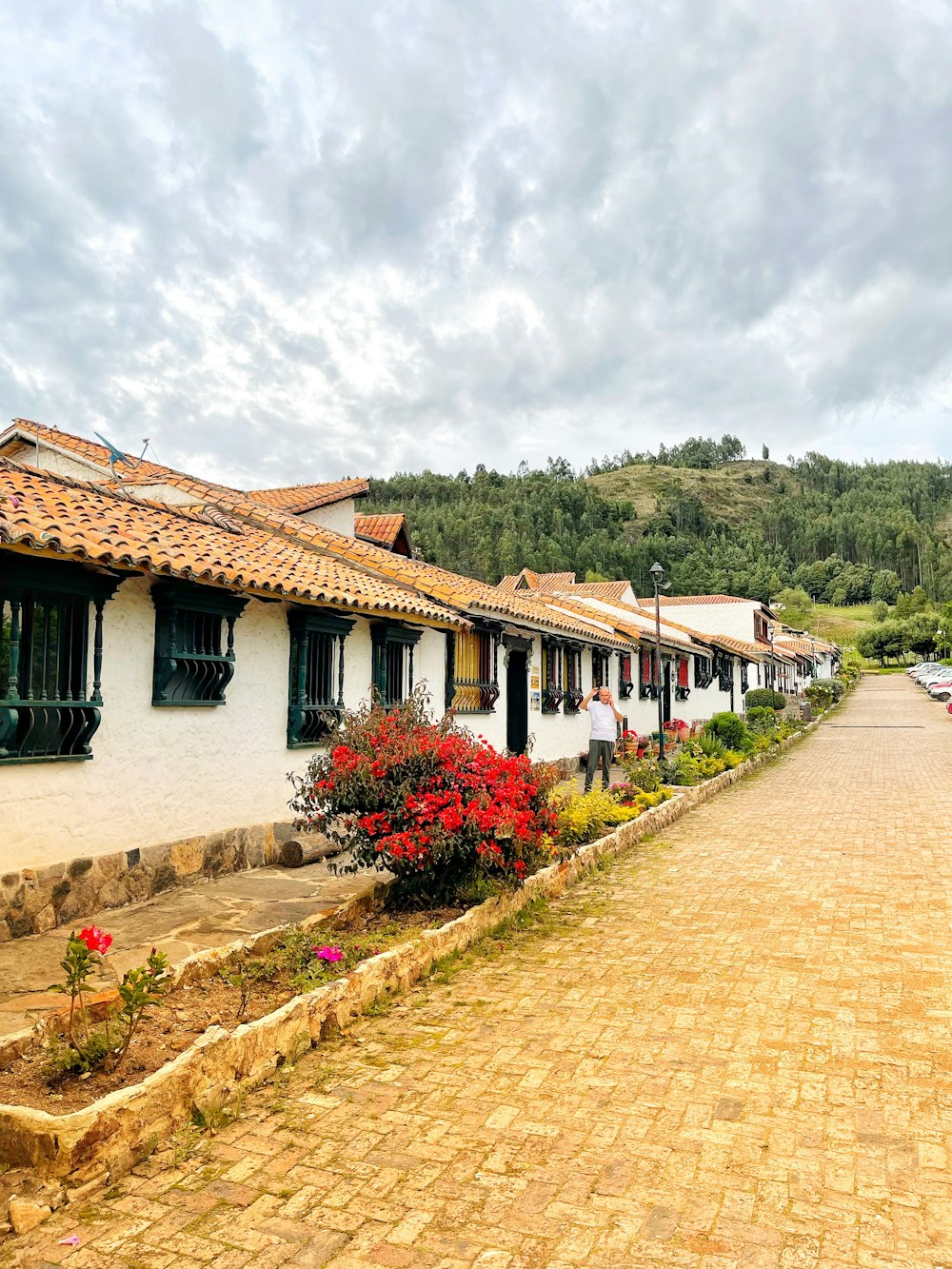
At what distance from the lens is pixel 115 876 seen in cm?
662

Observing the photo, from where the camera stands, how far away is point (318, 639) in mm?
9438

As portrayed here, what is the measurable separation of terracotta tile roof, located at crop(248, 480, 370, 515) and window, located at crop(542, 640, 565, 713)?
4.79 m

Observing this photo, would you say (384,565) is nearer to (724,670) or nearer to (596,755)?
(596,755)

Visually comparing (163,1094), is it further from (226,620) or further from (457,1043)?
(226,620)

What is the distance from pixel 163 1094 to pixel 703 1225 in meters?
2.12

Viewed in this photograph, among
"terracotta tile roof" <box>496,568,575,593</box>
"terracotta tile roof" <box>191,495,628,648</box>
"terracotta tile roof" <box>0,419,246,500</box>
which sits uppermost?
"terracotta tile roof" <box>496,568,575,593</box>

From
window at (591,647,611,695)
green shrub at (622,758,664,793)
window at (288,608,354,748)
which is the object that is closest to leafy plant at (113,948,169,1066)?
window at (288,608,354,748)

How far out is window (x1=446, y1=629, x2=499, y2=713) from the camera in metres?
12.9

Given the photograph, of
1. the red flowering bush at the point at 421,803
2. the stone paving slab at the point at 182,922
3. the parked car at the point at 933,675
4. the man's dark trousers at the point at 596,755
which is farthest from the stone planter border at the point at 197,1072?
the parked car at the point at 933,675

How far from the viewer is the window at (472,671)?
507 inches

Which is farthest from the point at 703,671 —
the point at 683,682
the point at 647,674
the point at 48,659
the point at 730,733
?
the point at 48,659

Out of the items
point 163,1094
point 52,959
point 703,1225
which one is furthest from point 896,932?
point 52,959

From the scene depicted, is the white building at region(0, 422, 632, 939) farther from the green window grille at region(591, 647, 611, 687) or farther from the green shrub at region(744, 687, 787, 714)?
the green shrub at region(744, 687, 787, 714)

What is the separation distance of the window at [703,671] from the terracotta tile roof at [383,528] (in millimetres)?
15319
